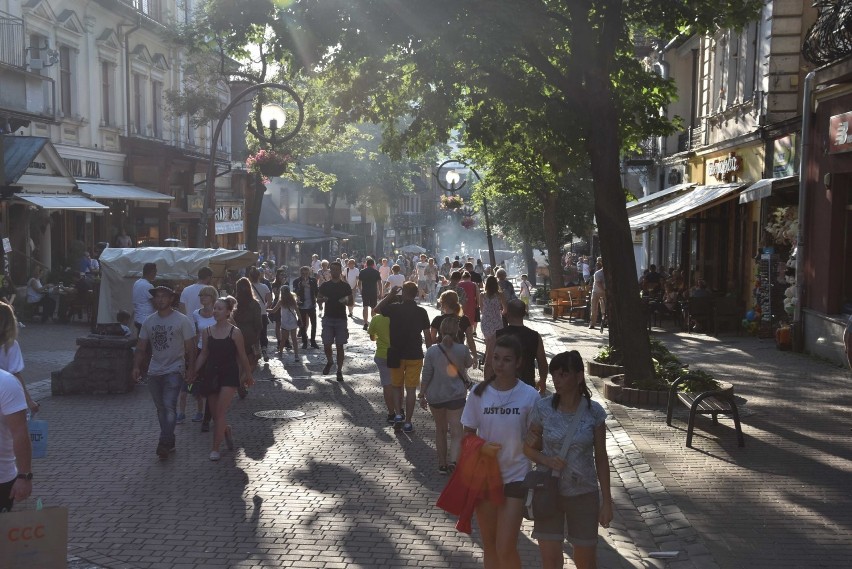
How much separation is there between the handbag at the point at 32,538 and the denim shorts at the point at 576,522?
247cm

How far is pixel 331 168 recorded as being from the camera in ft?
222

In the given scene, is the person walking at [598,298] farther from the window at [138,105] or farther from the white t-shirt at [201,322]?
the window at [138,105]

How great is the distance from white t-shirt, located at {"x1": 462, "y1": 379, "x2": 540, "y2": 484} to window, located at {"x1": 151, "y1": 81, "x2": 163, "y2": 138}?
3183 cm

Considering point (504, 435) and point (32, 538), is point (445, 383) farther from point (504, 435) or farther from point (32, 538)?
point (32, 538)

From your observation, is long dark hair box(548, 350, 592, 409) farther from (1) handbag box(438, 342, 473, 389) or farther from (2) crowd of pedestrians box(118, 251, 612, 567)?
(1) handbag box(438, 342, 473, 389)

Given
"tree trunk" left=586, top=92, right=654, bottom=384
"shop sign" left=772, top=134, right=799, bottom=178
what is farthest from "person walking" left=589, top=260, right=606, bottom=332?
"tree trunk" left=586, top=92, right=654, bottom=384

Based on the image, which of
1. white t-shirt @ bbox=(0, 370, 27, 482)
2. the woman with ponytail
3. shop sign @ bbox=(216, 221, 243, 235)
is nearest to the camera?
white t-shirt @ bbox=(0, 370, 27, 482)

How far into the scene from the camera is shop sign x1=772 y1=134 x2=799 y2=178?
1994 centimetres

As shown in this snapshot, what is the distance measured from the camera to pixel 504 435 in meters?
5.89

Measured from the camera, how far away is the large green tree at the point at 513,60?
13.1 m

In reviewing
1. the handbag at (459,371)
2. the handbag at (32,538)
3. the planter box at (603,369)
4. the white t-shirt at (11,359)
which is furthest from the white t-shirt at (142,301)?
the handbag at (32,538)

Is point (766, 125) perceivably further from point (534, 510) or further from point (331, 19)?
point (534, 510)

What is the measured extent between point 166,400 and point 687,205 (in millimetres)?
15791

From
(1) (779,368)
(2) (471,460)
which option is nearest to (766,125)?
(1) (779,368)
